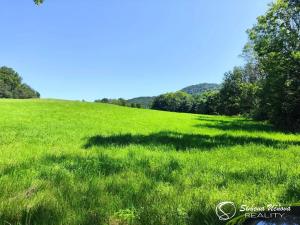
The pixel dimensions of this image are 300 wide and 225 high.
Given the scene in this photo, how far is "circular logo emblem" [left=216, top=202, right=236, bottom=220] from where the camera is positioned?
14.3 feet

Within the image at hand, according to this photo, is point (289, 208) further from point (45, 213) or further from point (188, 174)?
point (188, 174)

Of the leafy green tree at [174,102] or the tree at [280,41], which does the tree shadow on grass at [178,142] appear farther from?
the leafy green tree at [174,102]

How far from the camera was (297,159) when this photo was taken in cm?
979

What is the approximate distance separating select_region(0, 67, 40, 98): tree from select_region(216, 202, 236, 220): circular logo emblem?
146808 millimetres

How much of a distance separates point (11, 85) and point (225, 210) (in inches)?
6275

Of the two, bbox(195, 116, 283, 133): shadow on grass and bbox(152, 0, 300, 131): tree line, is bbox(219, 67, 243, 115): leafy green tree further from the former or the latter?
bbox(195, 116, 283, 133): shadow on grass

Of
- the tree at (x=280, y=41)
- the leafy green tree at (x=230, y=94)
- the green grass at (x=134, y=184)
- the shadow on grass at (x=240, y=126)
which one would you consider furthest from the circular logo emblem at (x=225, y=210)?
the leafy green tree at (x=230, y=94)

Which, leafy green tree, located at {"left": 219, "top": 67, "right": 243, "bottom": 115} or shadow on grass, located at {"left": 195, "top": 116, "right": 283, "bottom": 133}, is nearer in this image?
shadow on grass, located at {"left": 195, "top": 116, "right": 283, "bottom": 133}

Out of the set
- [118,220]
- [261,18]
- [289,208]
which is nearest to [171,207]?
[118,220]

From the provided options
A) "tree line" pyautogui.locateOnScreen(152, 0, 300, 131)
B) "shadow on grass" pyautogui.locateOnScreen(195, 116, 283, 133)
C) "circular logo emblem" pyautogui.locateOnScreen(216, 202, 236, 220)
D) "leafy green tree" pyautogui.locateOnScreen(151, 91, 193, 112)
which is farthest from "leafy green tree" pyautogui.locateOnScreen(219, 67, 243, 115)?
"circular logo emblem" pyautogui.locateOnScreen(216, 202, 236, 220)

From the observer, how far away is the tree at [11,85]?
461 feet

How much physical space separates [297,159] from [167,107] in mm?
154446

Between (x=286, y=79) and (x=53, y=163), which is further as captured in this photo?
(x=286, y=79)

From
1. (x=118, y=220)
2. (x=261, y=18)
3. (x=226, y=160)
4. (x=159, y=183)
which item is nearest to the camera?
(x=118, y=220)
